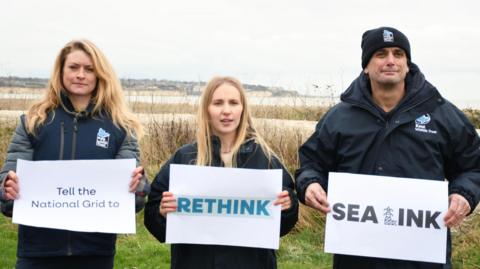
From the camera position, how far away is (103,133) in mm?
3990

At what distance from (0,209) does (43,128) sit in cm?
63

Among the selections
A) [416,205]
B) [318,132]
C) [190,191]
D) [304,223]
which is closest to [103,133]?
[190,191]

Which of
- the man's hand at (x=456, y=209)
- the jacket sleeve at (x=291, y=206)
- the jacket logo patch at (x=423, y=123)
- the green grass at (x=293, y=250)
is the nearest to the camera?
the man's hand at (x=456, y=209)

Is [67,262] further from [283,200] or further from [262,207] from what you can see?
[283,200]

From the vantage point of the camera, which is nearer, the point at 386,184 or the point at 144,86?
the point at 386,184

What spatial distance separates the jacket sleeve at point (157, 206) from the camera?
13.1 ft

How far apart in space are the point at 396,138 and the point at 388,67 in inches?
16.8

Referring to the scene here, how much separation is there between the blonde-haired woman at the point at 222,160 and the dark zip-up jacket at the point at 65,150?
0.63 ft

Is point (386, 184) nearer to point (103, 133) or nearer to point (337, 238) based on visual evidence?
point (337, 238)

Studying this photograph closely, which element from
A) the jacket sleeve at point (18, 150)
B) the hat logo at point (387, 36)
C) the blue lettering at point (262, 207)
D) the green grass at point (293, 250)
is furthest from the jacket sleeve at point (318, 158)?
the green grass at point (293, 250)

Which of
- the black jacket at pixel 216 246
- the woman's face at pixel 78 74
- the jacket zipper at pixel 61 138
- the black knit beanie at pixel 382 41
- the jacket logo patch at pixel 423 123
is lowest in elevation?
the black jacket at pixel 216 246

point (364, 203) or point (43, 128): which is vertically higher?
point (43, 128)

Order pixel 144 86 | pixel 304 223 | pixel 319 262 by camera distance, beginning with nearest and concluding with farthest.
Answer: pixel 319 262, pixel 304 223, pixel 144 86

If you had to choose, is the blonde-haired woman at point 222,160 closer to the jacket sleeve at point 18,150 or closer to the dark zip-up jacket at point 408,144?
the dark zip-up jacket at point 408,144
